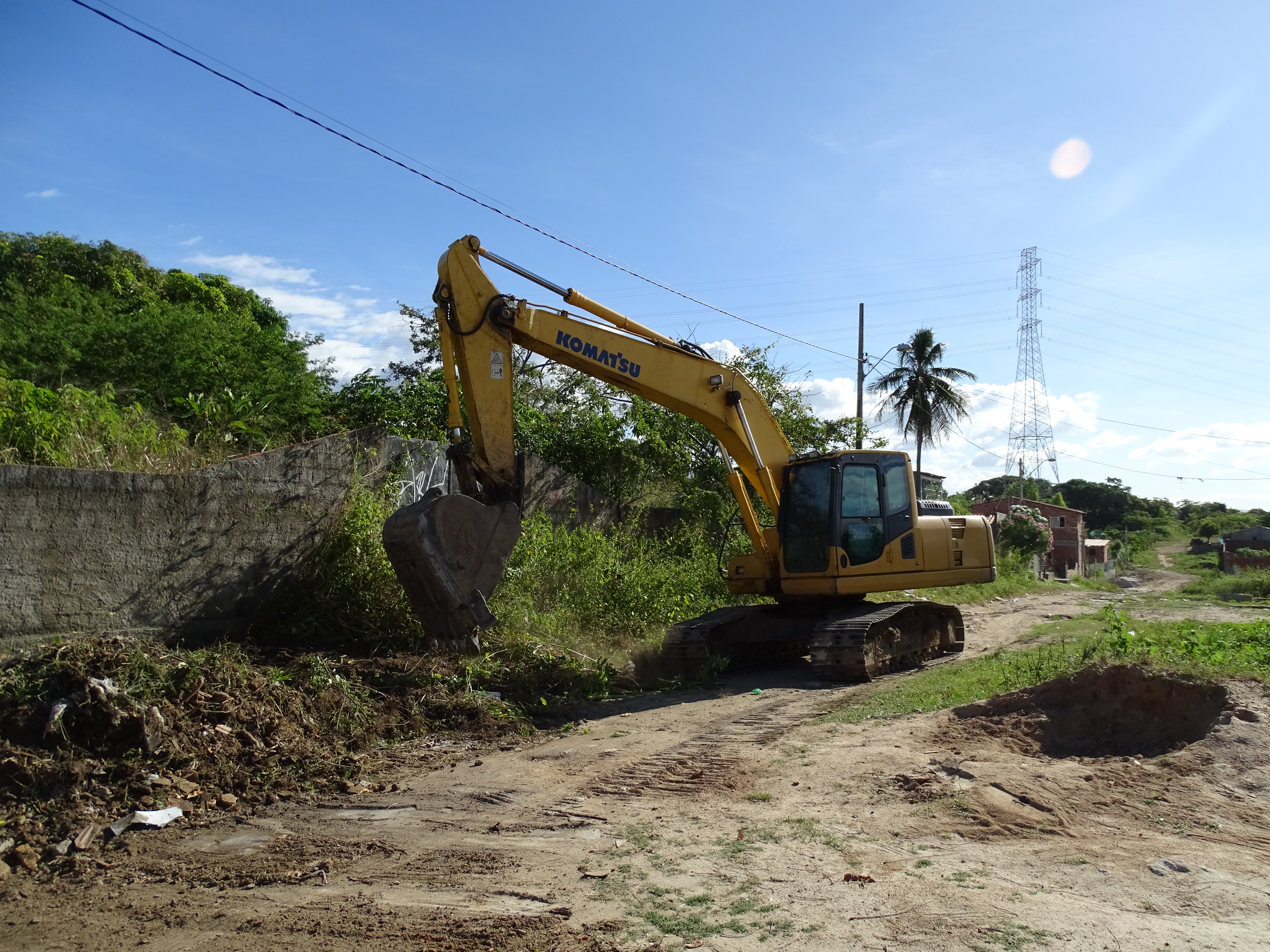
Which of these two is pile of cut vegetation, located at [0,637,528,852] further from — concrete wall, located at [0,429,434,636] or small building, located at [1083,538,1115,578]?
small building, located at [1083,538,1115,578]

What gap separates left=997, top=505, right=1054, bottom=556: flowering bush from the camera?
96.5 ft

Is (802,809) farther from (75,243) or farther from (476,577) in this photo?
(75,243)

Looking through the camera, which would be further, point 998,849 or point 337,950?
point 998,849

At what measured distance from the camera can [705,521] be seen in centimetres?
1670

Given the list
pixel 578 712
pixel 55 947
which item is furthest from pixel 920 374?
pixel 55 947

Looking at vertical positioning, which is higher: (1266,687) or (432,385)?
(432,385)

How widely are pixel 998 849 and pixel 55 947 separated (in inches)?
163

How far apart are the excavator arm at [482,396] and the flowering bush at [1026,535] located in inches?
909

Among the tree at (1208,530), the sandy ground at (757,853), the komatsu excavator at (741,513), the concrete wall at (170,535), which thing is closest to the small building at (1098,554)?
the tree at (1208,530)

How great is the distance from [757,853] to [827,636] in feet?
17.5

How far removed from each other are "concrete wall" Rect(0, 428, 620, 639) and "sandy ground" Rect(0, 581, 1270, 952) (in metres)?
3.60

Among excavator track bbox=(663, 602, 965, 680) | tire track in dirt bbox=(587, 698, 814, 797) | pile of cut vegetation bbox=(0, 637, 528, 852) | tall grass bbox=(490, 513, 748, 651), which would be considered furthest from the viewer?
tall grass bbox=(490, 513, 748, 651)

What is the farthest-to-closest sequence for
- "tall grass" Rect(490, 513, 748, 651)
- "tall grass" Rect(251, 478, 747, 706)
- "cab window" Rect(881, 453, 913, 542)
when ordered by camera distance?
1. "cab window" Rect(881, 453, 913, 542)
2. "tall grass" Rect(490, 513, 748, 651)
3. "tall grass" Rect(251, 478, 747, 706)

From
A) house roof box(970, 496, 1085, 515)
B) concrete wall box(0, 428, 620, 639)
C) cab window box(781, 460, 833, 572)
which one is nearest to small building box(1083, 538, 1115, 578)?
house roof box(970, 496, 1085, 515)
